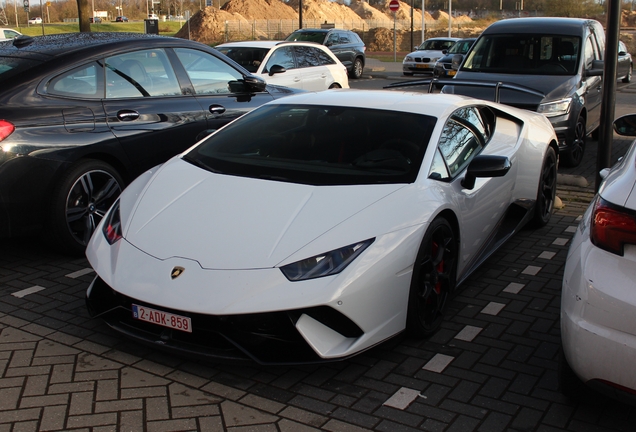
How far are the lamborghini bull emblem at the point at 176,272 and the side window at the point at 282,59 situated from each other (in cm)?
961

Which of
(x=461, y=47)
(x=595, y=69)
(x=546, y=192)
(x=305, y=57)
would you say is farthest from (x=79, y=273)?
(x=461, y=47)

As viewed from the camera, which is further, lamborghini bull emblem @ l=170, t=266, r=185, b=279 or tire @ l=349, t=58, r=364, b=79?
tire @ l=349, t=58, r=364, b=79

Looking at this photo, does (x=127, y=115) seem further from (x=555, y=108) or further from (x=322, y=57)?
(x=322, y=57)

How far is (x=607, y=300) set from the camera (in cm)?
281

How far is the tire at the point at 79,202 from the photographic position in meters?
5.30

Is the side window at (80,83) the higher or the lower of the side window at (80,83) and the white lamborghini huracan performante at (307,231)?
the higher

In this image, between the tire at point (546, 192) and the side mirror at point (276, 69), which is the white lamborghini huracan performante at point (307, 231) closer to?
the tire at point (546, 192)

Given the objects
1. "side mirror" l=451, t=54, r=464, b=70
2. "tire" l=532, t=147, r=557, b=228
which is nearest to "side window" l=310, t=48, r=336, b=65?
"side mirror" l=451, t=54, r=464, b=70

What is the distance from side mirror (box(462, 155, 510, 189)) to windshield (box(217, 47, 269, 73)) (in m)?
8.90

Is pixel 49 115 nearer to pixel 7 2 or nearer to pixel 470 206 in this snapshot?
pixel 470 206

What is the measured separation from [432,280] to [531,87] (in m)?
5.82

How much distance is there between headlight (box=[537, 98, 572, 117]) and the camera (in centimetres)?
888

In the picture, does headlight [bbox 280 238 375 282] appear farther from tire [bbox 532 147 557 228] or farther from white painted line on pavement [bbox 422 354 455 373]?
tire [bbox 532 147 557 228]

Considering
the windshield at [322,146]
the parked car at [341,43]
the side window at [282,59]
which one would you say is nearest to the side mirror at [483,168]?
the windshield at [322,146]
